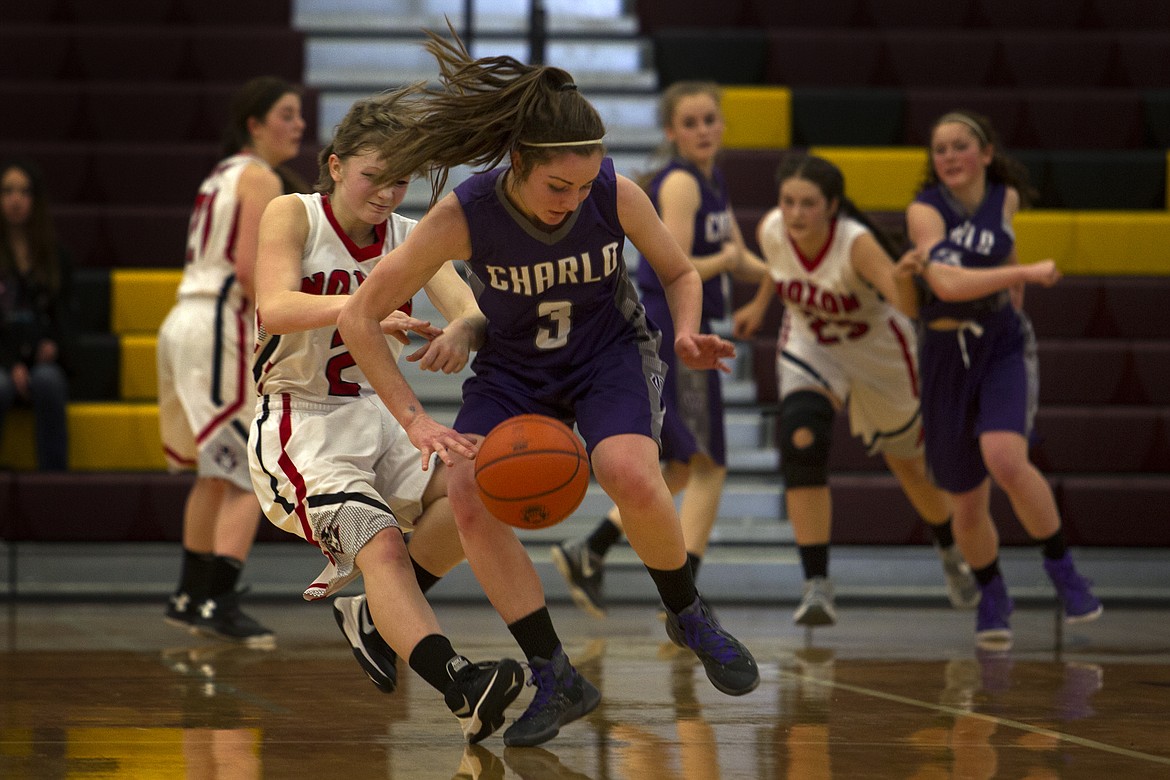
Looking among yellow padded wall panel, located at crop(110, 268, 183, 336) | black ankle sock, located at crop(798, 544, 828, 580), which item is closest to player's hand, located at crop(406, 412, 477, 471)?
black ankle sock, located at crop(798, 544, 828, 580)

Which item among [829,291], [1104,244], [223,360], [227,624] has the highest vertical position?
[1104,244]

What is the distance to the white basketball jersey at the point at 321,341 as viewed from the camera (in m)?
3.25

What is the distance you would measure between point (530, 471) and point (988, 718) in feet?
3.77

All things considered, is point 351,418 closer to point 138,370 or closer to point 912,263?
point 912,263

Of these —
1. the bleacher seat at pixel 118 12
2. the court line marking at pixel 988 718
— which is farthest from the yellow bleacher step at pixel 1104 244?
the bleacher seat at pixel 118 12

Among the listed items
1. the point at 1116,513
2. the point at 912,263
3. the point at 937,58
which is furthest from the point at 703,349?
the point at 937,58

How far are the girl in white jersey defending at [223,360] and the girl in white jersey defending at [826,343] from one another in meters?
1.61

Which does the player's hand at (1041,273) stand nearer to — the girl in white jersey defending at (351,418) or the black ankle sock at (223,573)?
the girl in white jersey defending at (351,418)

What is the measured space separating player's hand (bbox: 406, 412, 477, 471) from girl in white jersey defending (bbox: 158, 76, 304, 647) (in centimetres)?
191

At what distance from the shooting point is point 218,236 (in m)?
4.73

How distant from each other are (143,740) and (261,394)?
0.77 meters

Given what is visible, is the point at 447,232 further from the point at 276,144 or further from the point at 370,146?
the point at 276,144

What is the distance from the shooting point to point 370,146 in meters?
3.24

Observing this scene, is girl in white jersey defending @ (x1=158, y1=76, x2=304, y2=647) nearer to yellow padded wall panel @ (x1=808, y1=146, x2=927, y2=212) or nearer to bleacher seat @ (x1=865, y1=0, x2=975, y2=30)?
yellow padded wall panel @ (x1=808, y1=146, x2=927, y2=212)
